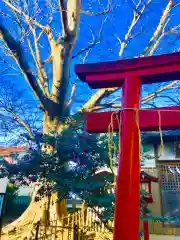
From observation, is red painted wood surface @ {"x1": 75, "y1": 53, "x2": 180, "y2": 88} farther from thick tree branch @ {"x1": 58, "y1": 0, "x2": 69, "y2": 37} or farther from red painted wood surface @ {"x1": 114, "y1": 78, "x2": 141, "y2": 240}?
thick tree branch @ {"x1": 58, "y1": 0, "x2": 69, "y2": 37}

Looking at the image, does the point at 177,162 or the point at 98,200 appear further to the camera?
the point at 177,162

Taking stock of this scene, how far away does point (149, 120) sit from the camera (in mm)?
2031

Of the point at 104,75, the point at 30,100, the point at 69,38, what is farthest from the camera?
the point at 30,100

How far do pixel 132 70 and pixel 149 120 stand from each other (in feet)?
1.80

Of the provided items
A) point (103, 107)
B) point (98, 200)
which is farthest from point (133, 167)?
point (103, 107)

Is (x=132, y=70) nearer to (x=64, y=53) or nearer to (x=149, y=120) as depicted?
(x=149, y=120)

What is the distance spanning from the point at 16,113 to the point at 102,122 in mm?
5998

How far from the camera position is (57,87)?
514cm

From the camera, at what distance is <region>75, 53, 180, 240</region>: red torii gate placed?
1.69 metres

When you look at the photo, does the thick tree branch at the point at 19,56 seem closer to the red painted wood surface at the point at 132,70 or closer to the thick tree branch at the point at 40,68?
the thick tree branch at the point at 40,68

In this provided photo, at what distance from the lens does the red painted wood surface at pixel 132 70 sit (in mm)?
2043

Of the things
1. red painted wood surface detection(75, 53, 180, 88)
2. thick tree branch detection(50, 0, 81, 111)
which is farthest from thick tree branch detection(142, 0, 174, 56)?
red painted wood surface detection(75, 53, 180, 88)

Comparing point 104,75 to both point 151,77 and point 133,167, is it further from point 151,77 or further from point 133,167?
point 133,167

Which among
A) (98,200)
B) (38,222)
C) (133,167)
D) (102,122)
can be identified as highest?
(102,122)
